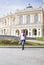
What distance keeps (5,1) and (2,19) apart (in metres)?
0.79

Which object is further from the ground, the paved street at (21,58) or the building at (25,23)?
the building at (25,23)

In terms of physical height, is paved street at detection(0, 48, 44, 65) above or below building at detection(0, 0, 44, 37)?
below

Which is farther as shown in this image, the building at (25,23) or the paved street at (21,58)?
the building at (25,23)

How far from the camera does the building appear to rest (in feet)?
30.9

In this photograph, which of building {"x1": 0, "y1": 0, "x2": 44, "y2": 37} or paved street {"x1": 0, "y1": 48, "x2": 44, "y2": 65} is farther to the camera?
building {"x1": 0, "y1": 0, "x2": 44, "y2": 37}

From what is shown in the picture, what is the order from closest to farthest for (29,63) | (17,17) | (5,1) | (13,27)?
(29,63) → (5,1) → (13,27) → (17,17)

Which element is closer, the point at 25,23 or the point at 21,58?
the point at 21,58

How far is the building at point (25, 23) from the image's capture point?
942 cm

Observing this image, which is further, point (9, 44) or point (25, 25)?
point (25, 25)

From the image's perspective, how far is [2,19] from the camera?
30.5ft

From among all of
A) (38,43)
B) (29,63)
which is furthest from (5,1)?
(29,63)

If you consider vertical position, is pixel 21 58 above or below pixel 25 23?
below

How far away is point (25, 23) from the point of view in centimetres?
1055

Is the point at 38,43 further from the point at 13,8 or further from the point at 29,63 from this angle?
the point at 29,63
